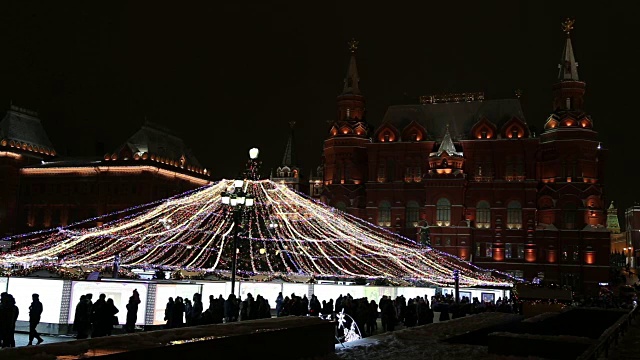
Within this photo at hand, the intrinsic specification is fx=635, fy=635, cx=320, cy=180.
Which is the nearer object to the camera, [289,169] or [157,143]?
[157,143]

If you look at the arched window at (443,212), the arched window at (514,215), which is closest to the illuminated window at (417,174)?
the arched window at (443,212)

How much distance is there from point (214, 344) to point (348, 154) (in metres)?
56.6

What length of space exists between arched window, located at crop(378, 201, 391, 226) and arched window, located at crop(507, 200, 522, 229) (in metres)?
11.0

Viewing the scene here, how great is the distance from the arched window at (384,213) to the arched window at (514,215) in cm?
1104

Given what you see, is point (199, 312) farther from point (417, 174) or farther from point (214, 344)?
point (417, 174)

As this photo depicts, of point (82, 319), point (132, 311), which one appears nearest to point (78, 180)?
point (132, 311)

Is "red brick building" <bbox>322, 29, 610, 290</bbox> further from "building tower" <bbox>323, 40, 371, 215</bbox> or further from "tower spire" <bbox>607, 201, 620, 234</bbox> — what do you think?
"tower spire" <bbox>607, 201, 620, 234</bbox>

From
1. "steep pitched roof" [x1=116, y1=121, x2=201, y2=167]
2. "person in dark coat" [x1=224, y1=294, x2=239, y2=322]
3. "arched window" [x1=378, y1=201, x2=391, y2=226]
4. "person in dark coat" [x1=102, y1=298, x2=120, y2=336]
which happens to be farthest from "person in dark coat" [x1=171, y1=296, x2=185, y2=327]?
"steep pitched roof" [x1=116, y1=121, x2=201, y2=167]

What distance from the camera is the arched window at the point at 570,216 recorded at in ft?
184

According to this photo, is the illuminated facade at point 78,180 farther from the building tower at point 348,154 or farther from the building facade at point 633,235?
the building facade at point 633,235

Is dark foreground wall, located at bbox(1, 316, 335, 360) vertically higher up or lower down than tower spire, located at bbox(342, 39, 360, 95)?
lower down

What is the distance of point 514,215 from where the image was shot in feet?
190

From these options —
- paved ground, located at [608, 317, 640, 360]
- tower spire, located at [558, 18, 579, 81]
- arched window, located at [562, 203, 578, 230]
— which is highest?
tower spire, located at [558, 18, 579, 81]

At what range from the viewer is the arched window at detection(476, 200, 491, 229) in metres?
58.4
